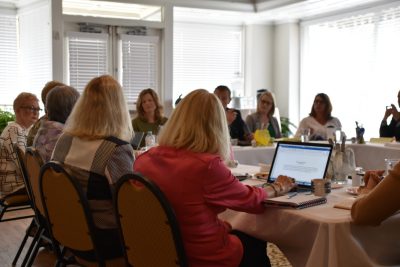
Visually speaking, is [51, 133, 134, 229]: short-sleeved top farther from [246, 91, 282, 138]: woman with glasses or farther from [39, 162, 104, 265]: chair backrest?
[246, 91, 282, 138]: woman with glasses

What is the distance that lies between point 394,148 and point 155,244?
289 centimetres

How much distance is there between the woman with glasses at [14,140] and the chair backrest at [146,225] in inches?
73.3

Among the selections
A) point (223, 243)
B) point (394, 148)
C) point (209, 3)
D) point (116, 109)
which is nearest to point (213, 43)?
point (209, 3)

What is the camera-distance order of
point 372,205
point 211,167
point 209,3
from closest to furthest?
point 372,205 < point 211,167 < point 209,3

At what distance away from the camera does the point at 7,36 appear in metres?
6.44

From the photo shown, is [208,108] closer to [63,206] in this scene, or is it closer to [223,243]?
[223,243]

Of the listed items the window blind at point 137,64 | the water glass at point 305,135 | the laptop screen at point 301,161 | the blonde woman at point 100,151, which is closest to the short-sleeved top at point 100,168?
the blonde woman at point 100,151

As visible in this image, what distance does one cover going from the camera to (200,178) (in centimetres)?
185

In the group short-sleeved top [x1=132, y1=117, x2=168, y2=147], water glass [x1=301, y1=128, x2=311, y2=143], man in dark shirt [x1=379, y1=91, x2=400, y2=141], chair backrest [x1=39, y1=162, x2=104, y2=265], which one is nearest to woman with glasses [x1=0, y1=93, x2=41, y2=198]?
short-sleeved top [x1=132, y1=117, x2=168, y2=147]

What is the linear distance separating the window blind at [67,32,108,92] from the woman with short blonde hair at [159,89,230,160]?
4401 millimetres

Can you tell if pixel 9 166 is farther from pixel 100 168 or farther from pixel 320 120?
pixel 320 120

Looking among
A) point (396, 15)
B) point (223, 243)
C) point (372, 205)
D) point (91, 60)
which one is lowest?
point (223, 243)

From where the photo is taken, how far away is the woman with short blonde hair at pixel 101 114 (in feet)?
7.72

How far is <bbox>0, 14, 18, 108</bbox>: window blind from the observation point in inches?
253
